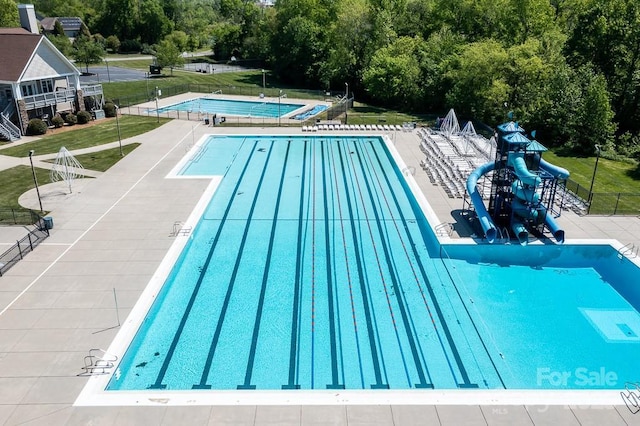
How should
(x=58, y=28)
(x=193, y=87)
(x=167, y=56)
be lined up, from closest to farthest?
1. (x=193, y=87)
2. (x=167, y=56)
3. (x=58, y=28)

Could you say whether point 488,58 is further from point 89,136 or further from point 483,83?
point 89,136

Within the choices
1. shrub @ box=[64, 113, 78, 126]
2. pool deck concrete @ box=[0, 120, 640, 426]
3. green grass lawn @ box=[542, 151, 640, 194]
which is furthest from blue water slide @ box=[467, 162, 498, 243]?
shrub @ box=[64, 113, 78, 126]

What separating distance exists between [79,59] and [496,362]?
64.3m

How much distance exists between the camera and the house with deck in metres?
32.7

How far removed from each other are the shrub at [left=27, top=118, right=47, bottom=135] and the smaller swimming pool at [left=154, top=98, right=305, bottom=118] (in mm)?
11485

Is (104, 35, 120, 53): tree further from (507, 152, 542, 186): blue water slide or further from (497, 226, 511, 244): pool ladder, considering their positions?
(497, 226, 511, 244): pool ladder

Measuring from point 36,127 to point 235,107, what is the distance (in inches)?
758

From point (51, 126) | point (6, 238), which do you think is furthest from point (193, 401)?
point (51, 126)

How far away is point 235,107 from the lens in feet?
159

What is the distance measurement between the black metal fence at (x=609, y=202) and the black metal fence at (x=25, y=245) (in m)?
23.5

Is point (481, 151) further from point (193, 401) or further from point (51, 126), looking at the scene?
point (51, 126)

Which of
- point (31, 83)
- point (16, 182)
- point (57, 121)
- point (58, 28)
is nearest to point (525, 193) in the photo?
point (16, 182)

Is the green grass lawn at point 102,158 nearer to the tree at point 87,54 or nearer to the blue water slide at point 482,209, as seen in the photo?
the blue water slide at point 482,209

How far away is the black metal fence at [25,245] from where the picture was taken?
16781 mm
